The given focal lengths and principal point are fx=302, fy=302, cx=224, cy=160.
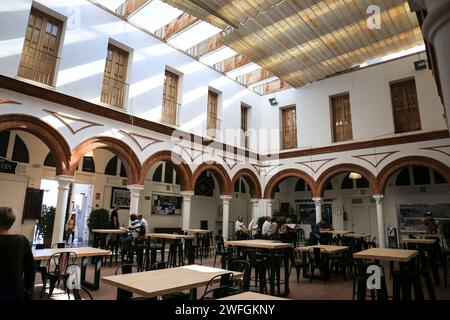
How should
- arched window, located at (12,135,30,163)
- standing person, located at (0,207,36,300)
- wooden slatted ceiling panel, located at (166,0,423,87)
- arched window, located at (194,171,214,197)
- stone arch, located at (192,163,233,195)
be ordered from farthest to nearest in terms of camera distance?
arched window, located at (194,171,214,197) → stone arch, located at (192,163,233,195) → arched window, located at (12,135,30,163) → wooden slatted ceiling panel, located at (166,0,423,87) → standing person, located at (0,207,36,300)

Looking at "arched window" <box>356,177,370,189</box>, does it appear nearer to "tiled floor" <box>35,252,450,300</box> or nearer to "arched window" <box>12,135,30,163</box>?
"tiled floor" <box>35,252,450,300</box>

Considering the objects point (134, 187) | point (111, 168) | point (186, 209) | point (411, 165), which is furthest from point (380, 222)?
point (111, 168)

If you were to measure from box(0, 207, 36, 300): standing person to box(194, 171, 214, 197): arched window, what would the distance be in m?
12.4

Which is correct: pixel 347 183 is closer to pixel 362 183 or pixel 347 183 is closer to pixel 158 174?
pixel 362 183

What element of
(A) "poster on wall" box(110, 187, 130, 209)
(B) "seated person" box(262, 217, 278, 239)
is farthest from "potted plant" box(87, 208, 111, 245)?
(B) "seated person" box(262, 217, 278, 239)

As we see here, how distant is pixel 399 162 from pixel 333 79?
4275 mm

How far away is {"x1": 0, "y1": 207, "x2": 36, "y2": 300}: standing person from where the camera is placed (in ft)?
7.93

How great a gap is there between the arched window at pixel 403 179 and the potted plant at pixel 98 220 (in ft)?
38.3

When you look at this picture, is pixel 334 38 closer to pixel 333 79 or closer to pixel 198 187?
pixel 333 79

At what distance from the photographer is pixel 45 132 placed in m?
7.39

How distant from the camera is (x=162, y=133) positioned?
992cm

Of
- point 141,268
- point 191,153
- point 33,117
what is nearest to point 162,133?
point 191,153

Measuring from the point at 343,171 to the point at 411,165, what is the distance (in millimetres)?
2314

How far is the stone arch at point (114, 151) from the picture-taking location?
7.91m
